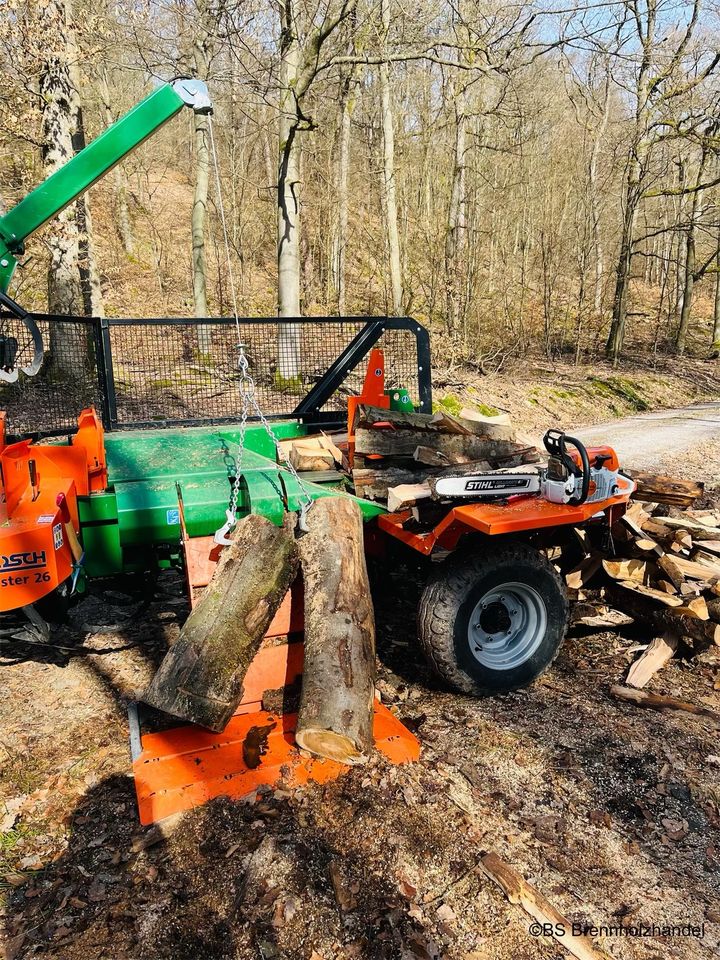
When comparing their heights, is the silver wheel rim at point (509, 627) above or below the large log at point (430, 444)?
below

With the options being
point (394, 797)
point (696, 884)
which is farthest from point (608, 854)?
point (394, 797)

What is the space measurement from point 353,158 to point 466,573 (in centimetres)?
2041

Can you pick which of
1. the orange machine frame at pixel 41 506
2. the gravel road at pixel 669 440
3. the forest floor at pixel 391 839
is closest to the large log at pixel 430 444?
the forest floor at pixel 391 839

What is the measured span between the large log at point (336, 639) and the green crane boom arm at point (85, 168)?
235 cm

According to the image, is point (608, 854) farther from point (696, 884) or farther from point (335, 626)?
point (335, 626)

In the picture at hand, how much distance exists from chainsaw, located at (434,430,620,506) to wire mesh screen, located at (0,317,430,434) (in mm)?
2150

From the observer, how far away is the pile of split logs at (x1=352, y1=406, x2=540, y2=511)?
4375mm

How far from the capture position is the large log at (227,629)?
122 inches

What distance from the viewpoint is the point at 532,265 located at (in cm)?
1870

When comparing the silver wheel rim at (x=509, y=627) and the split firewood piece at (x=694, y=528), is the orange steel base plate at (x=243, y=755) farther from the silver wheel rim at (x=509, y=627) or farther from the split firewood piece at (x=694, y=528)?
the split firewood piece at (x=694, y=528)

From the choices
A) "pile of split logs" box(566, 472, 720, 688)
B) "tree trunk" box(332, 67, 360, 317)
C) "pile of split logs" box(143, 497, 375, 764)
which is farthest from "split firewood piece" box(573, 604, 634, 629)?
"tree trunk" box(332, 67, 360, 317)

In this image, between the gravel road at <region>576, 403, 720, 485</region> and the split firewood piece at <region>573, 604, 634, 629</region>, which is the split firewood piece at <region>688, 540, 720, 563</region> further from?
the gravel road at <region>576, 403, 720, 485</region>

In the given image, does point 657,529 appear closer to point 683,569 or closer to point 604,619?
point 683,569

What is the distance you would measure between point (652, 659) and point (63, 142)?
1072 cm
